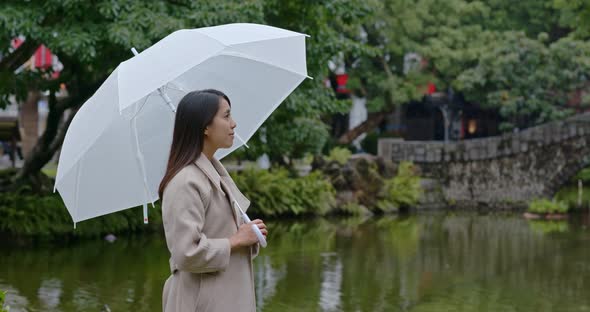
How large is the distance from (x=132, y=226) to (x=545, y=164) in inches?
527

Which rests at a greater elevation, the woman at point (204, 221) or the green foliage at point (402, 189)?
the woman at point (204, 221)

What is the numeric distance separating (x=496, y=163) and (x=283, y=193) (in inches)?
318

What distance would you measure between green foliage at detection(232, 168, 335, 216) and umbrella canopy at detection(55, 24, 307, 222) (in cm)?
1521

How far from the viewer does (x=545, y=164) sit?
25.6 metres

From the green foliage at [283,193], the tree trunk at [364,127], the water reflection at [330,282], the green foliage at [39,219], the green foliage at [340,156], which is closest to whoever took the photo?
the water reflection at [330,282]

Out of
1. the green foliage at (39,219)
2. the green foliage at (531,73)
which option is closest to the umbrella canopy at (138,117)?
the green foliage at (39,219)

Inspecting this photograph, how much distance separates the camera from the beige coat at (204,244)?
353 cm

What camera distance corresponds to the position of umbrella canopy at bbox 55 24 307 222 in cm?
428

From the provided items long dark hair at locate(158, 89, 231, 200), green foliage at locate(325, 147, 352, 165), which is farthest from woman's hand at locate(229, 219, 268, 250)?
green foliage at locate(325, 147, 352, 165)

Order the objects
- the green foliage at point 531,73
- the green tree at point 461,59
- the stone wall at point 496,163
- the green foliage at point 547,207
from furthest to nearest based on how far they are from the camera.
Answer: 1. the green tree at point 461,59
2. the green foliage at point 531,73
3. the stone wall at point 496,163
4. the green foliage at point 547,207

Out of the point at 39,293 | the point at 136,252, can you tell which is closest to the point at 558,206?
the point at 136,252

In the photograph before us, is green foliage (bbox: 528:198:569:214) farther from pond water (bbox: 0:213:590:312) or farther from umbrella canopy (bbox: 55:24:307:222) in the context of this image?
umbrella canopy (bbox: 55:24:307:222)

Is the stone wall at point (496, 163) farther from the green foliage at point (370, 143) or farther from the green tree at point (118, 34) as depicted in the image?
the green tree at point (118, 34)

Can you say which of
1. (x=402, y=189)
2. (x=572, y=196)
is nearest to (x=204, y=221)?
(x=402, y=189)
